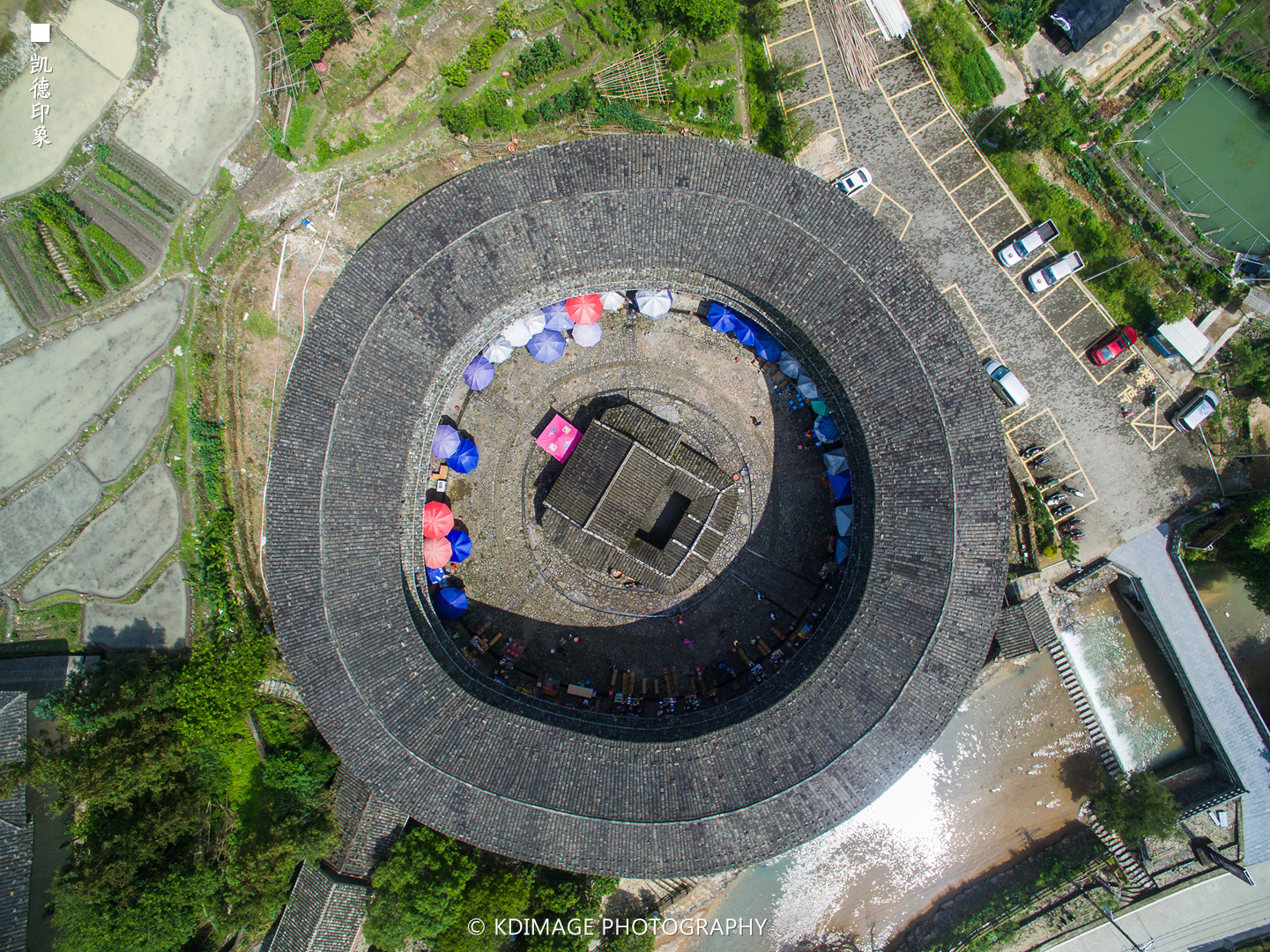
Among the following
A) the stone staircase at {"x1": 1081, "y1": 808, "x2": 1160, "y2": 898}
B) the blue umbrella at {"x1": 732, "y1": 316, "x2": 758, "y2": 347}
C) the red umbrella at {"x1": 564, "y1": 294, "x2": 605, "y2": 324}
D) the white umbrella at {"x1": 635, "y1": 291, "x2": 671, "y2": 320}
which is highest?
the blue umbrella at {"x1": 732, "y1": 316, "x2": 758, "y2": 347}

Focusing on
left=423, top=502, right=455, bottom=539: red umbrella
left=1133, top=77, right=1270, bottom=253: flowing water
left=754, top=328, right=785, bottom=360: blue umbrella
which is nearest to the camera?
left=423, top=502, right=455, bottom=539: red umbrella

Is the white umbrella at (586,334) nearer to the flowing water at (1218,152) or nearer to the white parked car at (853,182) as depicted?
the white parked car at (853,182)

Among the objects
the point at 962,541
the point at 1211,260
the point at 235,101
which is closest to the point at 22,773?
the point at 235,101

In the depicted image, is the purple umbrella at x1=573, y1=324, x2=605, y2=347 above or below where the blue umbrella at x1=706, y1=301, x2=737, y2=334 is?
below

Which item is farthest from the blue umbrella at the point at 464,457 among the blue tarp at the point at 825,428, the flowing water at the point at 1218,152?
the flowing water at the point at 1218,152

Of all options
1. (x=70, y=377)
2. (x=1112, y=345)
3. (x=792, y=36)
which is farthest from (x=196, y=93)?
(x=1112, y=345)

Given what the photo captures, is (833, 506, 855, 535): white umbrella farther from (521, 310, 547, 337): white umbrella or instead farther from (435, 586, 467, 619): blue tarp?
(435, 586, 467, 619): blue tarp

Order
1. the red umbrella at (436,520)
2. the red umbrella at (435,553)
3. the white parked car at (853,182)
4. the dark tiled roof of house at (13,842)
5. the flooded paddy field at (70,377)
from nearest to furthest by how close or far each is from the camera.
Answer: the dark tiled roof of house at (13,842), the red umbrella at (436,520), the red umbrella at (435,553), the white parked car at (853,182), the flooded paddy field at (70,377)

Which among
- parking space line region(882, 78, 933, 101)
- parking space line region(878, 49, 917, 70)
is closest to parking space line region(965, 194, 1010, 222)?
parking space line region(882, 78, 933, 101)
